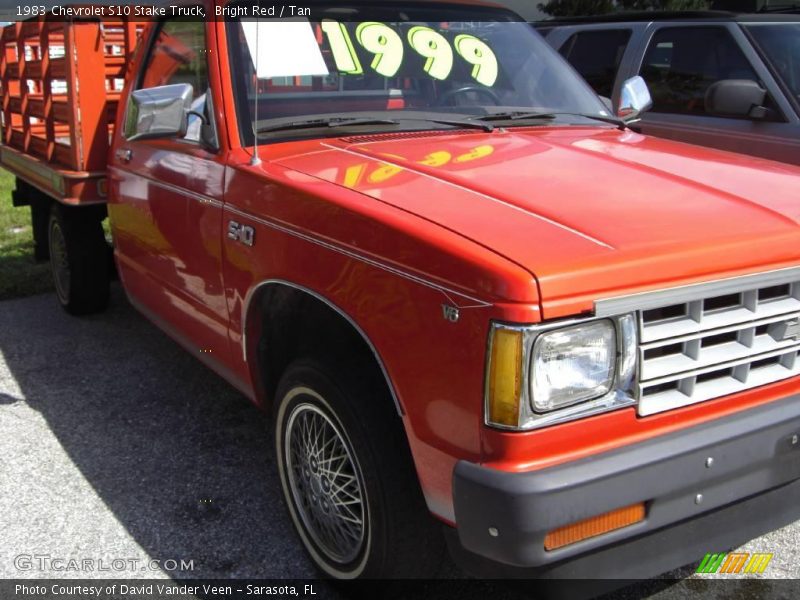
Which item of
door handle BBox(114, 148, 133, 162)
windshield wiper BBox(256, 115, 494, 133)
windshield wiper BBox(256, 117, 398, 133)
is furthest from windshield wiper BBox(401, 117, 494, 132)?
door handle BBox(114, 148, 133, 162)

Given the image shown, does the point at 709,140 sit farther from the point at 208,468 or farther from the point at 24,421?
the point at 24,421

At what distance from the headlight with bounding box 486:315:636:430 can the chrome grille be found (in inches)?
2.3

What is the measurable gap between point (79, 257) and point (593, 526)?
13.7 feet

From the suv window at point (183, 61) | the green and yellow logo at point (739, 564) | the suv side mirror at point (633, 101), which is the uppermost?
the suv window at point (183, 61)

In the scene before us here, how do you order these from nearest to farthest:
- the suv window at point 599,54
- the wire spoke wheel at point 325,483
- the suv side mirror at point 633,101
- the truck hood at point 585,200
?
the truck hood at point 585,200 < the wire spoke wheel at point 325,483 < the suv side mirror at point 633,101 < the suv window at point 599,54

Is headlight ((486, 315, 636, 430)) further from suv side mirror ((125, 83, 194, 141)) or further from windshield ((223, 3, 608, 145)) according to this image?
suv side mirror ((125, 83, 194, 141))

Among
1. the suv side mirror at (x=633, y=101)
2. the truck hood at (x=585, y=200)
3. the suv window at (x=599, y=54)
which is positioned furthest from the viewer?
the suv window at (x=599, y=54)

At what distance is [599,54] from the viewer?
21.7 ft

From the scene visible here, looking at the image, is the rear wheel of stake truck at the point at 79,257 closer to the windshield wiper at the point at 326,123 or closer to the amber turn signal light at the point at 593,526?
the windshield wiper at the point at 326,123

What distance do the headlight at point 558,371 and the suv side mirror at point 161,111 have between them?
69.6 inches

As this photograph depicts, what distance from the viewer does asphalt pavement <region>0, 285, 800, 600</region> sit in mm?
3027

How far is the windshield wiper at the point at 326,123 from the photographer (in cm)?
325

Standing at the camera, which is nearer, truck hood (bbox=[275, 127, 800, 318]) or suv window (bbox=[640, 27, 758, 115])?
truck hood (bbox=[275, 127, 800, 318])

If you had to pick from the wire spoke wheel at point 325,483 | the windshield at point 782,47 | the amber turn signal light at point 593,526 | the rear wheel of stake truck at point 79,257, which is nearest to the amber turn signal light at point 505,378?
the amber turn signal light at point 593,526
